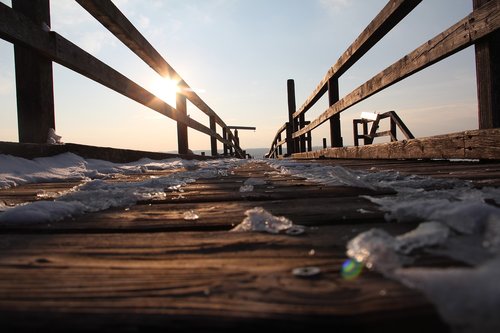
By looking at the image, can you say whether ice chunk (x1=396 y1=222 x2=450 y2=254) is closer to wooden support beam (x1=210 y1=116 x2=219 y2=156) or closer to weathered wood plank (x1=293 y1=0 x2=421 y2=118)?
weathered wood plank (x1=293 y1=0 x2=421 y2=118)

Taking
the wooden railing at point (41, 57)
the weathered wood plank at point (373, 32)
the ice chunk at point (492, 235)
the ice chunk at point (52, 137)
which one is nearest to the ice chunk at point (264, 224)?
the ice chunk at point (492, 235)

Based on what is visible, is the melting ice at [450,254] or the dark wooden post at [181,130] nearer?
the melting ice at [450,254]

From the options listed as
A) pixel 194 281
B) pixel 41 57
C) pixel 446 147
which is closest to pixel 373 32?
pixel 446 147

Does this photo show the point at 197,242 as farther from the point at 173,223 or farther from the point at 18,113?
the point at 18,113

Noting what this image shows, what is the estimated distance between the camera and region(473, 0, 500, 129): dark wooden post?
2.05 metres

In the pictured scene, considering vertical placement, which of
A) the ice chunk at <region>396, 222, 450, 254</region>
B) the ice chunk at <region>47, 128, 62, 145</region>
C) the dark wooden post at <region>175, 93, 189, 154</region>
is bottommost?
the ice chunk at <region>396, 222, 450, 254</region>

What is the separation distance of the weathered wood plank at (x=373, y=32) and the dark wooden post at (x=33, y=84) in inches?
105

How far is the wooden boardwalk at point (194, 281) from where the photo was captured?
467mm

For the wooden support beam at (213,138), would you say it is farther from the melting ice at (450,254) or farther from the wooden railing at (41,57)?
the melting ice at (450,254)

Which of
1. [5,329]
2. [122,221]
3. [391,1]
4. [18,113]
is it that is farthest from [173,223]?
[391,1]

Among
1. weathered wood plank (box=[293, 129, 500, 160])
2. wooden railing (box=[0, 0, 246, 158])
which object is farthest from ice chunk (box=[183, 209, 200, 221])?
weathered wood plank (box=[293, 129, 500, 160])

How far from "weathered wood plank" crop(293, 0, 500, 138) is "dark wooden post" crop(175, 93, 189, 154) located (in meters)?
3.46

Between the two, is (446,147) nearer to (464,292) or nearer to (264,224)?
(264,224)

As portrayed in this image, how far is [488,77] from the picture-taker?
210 cm
